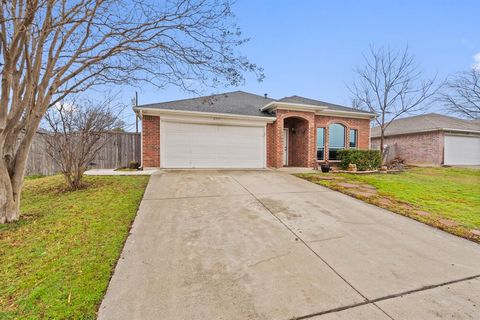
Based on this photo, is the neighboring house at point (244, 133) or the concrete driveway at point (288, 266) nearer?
the concrete driveway at point (288, 266)

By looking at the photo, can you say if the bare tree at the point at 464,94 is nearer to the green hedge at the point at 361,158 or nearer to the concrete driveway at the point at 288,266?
the green hedge at the point at 361,158

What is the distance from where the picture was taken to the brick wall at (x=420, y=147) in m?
16.1

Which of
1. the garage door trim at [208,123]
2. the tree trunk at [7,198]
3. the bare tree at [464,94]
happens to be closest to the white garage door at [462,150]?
the bare tree at [464,94]

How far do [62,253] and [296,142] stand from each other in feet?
36.7

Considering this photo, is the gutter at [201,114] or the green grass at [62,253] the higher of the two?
the gutter at [201,114]

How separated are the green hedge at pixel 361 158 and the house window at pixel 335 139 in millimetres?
586

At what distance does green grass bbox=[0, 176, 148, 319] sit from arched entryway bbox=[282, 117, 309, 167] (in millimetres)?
8519

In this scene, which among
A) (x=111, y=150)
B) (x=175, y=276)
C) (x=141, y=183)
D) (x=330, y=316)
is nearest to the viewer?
(x=330, y=316)

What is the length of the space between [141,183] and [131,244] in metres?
4.03

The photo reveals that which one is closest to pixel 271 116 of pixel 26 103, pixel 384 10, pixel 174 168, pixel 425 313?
pixel 174 168

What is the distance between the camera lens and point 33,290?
7.04 feet

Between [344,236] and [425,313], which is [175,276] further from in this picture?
[344,236]

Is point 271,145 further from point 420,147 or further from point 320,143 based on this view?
point 420,147

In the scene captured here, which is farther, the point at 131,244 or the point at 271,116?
the point at 271,116
